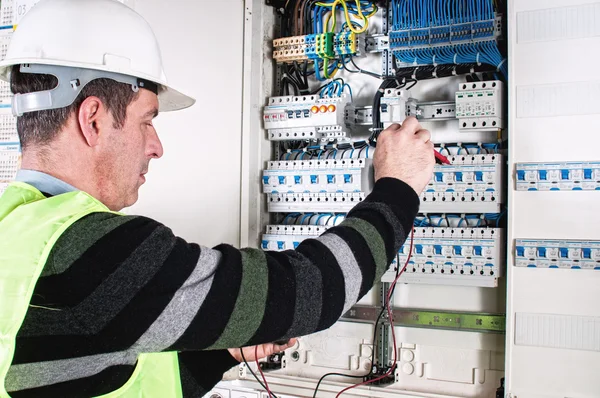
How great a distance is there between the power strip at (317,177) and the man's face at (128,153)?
1.25 meters

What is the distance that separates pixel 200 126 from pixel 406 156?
1.32m

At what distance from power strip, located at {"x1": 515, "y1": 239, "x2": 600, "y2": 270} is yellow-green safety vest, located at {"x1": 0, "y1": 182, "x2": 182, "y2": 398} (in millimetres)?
1524

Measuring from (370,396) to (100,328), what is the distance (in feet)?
5.97

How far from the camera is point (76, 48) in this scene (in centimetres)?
136

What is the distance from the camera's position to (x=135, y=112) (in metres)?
1.40

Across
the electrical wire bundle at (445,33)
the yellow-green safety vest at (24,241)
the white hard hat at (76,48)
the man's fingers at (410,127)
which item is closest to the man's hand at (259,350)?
the yellow-green safety vest at (24,241)

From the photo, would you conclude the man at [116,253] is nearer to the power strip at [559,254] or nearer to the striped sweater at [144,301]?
the striped sweater at [144,301]

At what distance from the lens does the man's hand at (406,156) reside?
1.40 m

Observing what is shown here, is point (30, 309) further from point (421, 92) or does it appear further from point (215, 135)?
point (421, 92)

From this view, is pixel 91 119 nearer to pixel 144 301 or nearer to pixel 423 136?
pixel 144 301

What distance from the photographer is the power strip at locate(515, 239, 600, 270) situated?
7.14 feet

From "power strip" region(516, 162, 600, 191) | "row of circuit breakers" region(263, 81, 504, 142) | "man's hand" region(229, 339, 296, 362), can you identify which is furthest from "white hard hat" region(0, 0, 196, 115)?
"power strip" region(516, 162, 600, 191)

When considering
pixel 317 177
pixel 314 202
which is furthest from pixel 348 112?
pixel 314 202

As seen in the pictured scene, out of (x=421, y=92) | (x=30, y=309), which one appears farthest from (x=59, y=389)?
(x=421, y=92)
